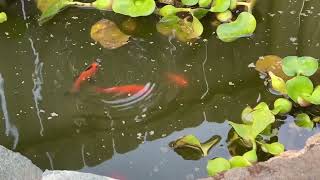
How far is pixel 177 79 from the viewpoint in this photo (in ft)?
8.75

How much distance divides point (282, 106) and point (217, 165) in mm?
429

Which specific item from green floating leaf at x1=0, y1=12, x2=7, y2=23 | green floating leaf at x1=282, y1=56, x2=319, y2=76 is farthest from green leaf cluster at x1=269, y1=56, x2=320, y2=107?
green floating leaf at x1=0, y1=12, x2=7, y2=23

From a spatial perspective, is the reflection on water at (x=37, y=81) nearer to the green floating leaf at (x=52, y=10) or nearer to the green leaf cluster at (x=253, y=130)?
the green floating leaf at (x=52, y=10)

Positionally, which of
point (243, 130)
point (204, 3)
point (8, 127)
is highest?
point (204, 3)

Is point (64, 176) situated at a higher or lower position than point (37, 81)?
higher

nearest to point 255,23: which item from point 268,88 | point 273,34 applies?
point 273,34

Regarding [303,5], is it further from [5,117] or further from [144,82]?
[5,117]

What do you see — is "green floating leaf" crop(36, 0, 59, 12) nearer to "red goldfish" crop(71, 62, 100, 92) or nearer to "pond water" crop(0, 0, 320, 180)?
"pond water" crop(0, 0, 320, 180)

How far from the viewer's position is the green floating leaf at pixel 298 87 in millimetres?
2498

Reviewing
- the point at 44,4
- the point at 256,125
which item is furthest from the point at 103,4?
the point at 256,125

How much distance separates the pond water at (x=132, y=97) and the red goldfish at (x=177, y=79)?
2 cm

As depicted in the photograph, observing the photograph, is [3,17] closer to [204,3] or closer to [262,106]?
[204,3]

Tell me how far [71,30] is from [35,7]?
0.80 ft

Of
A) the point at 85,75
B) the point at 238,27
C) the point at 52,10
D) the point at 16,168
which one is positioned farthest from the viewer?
the point at 52,10
